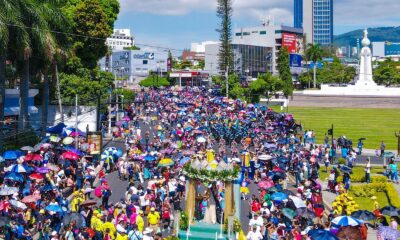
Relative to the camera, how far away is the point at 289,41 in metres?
166

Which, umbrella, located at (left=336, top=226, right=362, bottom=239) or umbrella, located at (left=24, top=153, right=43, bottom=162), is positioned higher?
umbrella, located at (left=24, top=153, right=43, bottom=162)

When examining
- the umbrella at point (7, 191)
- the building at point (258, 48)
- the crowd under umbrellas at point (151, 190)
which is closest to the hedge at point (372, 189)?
the crowd under umbrellas at point (151, 190)

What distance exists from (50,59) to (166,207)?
16.1m

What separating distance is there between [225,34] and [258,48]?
62.6m

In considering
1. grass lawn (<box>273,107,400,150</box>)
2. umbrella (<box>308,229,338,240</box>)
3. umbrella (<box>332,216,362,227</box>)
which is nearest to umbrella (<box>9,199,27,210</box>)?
umbrella (<box>308,229,338,240</box>)

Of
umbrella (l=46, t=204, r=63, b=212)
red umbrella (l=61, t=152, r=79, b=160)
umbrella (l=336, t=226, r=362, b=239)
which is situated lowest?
umbrella (l=336, t=226, r=362, b=239)

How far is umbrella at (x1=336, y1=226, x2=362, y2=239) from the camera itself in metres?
17.1

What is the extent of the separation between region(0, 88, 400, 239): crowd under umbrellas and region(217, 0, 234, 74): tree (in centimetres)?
4832

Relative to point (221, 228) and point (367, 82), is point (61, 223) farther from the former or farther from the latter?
point (367, 82)

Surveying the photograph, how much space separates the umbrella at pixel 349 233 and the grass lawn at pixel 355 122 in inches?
1255

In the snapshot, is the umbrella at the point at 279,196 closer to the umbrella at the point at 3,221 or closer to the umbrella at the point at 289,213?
the umbrella at the point at 289,213

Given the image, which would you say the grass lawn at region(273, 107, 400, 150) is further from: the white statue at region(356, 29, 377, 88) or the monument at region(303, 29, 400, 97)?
the white statue at region(356, 29, 377, 88)

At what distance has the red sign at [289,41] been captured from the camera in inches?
6501

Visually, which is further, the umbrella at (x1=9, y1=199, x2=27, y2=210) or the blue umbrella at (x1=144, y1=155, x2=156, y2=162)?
the blue umbrella at (x1=144, y1=155, x2=156, y2=162)
